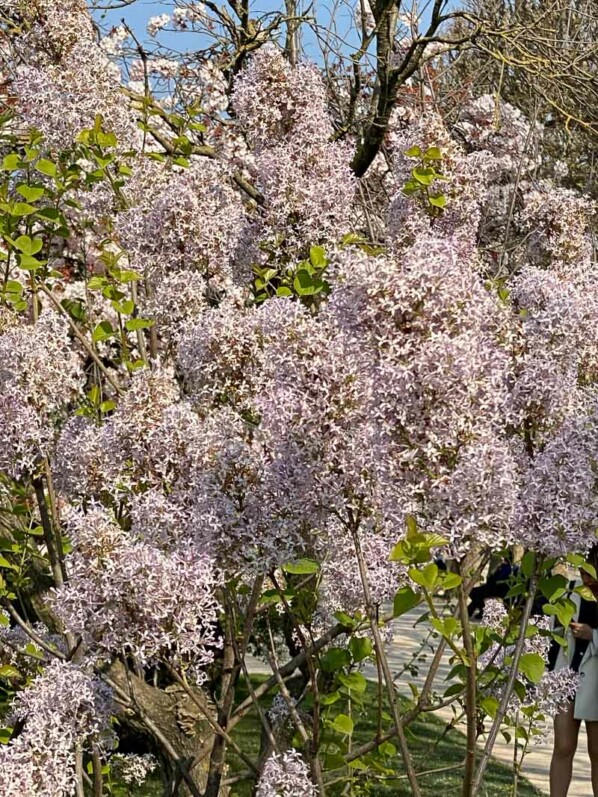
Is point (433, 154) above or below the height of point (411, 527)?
above

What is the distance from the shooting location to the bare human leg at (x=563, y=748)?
6.30m

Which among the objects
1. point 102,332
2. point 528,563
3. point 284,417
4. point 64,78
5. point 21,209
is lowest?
point 528,563

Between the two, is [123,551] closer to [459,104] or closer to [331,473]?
[331,473]

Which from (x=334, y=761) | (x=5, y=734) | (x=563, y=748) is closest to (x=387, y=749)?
(x=334, y=761)

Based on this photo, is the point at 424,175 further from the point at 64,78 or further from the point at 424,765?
the point at 424,765

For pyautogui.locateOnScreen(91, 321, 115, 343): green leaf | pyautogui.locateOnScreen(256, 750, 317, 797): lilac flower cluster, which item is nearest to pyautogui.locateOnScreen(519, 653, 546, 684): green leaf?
pyautogui.locateOnScreen(256, 750, 317, 797): lilac flower cluster

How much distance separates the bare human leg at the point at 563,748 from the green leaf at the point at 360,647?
384 centimetres

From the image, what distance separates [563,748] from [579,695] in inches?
14.8

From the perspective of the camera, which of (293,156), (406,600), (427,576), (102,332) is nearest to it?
(427,576)

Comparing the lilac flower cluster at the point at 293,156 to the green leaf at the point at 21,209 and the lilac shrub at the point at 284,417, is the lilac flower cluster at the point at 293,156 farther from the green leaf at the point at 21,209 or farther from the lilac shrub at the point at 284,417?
the green leaf at the point at 21,209

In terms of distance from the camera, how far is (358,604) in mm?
3279

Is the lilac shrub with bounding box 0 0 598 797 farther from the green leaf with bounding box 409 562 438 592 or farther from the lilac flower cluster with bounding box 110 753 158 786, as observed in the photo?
the lilac flower cluster with bounding box 110 753 158 786

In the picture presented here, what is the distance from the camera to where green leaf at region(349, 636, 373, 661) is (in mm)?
2781

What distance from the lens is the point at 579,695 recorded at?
20.2 ft
